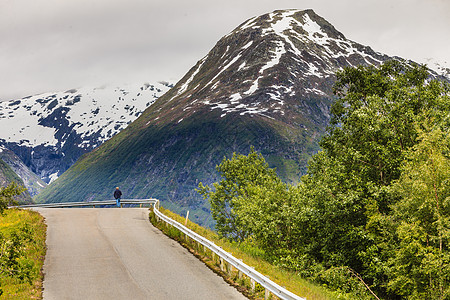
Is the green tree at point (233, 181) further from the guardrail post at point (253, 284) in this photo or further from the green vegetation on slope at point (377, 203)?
the guardrail post at point (253, 284)

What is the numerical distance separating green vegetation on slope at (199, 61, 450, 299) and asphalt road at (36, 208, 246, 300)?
622cm

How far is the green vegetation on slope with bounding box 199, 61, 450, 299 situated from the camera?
17.0 m

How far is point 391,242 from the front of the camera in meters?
19.6

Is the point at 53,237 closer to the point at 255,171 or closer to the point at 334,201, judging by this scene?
the point at 334,201

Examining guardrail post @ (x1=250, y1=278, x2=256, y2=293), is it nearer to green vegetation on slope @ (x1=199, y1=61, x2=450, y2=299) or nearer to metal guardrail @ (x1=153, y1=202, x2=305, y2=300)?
metal guardrail @ (x1=153, y1=202, x2=305, y2=300)

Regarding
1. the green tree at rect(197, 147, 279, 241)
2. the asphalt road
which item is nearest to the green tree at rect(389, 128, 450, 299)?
the asphalt road

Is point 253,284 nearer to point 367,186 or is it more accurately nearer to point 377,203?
point 367,186

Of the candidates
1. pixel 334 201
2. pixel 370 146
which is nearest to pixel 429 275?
pixel 334 201

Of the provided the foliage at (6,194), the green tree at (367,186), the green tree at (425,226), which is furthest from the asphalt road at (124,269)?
the green tree at (425,226)

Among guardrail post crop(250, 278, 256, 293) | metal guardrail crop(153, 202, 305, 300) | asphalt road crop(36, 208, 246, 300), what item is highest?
metal guardrail crop(153, 202, 305, 300)

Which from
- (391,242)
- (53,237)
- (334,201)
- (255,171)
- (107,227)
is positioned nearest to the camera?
(391,242)

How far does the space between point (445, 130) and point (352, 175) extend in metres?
5.05

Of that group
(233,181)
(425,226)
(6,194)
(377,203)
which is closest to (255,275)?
(6,194)

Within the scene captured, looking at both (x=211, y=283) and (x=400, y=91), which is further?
(x=400, y=91)
